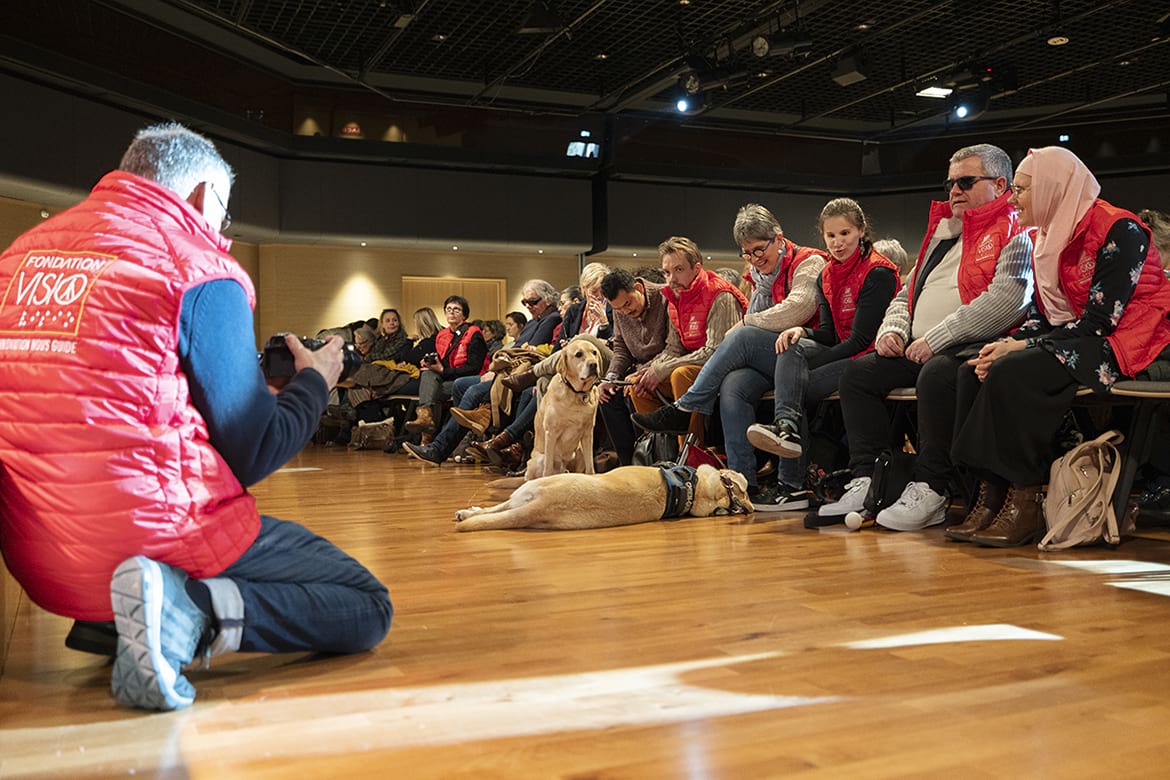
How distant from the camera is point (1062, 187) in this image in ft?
11.8

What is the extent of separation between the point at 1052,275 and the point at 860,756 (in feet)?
8.68

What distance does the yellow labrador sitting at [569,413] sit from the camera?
17.3 feet

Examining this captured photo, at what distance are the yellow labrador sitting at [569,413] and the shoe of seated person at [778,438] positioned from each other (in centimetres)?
114

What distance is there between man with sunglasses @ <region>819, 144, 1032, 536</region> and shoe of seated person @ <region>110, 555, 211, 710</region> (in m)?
2.68

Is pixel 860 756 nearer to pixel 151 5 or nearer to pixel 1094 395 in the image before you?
pixel 1094 395

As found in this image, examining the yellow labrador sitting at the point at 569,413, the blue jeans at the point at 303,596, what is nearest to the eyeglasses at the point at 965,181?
the yellow labrador sitting at the point at 569,413

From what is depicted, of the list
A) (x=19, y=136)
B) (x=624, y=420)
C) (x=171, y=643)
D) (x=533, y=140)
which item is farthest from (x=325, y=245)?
(x=171, y=643)

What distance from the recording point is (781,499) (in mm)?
4656

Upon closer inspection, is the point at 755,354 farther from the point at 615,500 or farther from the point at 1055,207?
the point at 1055,207

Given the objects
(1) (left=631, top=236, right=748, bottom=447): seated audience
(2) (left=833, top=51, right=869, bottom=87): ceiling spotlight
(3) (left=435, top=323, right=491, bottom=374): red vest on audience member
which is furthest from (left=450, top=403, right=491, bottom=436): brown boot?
(2) (left=833, top=51, right=869, bottom=87): ceiling spotlight

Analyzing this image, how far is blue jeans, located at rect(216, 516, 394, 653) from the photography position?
1.98 meters

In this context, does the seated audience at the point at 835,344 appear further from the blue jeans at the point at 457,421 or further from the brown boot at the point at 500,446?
the blue jeans at the point at 457,421

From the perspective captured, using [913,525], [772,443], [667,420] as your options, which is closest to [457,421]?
[667,420]

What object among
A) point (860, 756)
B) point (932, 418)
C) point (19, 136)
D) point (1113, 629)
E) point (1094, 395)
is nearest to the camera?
point (860, 756)
